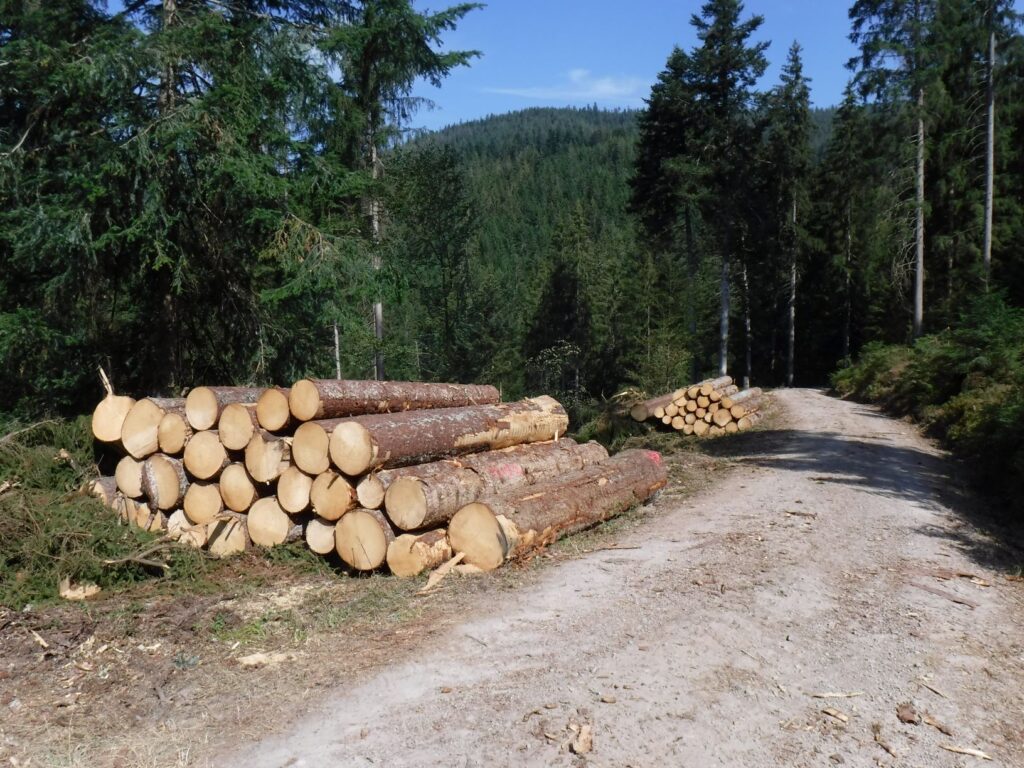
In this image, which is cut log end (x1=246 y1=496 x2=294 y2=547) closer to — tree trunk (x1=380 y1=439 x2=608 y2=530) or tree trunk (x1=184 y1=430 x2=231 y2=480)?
tree trunk (x1=184 y1=430 x2=231 y2=480)

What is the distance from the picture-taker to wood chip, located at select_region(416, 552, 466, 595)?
597cm

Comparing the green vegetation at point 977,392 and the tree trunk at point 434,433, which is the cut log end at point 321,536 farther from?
the green vegetation at point 977,392

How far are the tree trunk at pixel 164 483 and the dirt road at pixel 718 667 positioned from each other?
3650 mm

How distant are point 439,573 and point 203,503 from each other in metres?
2.72

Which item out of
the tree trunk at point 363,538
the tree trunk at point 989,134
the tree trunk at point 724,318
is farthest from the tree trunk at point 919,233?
the tree trunk at point 363,538

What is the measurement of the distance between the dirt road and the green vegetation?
3168mm

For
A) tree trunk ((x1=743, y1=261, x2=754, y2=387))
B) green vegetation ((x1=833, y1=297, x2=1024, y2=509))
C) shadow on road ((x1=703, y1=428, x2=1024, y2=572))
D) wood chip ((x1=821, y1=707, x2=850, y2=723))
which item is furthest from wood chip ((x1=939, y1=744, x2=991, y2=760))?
tree trunk ((x1=743, y1=261, x2=754, y2=387))

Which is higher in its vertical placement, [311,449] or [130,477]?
[311,449]

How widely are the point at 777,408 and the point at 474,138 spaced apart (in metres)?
169

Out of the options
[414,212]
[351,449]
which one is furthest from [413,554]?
[414,212]

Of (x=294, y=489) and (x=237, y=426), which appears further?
(x=237, y=426)

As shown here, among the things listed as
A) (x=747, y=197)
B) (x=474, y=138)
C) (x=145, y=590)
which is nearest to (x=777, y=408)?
(x=747, y=197)

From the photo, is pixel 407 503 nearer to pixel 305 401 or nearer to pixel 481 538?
pixel 481 538

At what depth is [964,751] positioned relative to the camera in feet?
12.6
